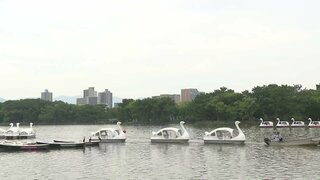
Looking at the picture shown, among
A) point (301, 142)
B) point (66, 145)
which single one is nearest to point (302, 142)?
point (301, 142)

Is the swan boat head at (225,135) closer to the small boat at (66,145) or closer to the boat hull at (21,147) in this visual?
the small boat at (66,145)

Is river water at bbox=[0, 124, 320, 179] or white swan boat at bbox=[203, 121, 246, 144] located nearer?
river water at bbox=[0, 124, 320, 179]

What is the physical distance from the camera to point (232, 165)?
41.7 meters

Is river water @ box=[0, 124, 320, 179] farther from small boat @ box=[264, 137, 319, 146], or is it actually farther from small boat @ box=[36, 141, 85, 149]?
small boat @ box=[264, 137, 319, 146]

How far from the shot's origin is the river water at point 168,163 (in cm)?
3666

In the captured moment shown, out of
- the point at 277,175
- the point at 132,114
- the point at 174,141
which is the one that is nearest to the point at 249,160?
the point at 277,175

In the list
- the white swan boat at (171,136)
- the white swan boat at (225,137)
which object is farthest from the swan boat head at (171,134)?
the white swan boat at (225,137)

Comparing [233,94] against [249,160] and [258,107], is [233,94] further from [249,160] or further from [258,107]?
[249,160]

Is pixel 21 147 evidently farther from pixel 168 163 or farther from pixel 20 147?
pixel 168 163

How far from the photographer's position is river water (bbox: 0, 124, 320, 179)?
36.7 meters

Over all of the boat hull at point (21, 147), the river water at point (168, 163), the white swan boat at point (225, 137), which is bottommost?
the river water at point (168, 163)

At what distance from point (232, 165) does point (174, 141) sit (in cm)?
2704

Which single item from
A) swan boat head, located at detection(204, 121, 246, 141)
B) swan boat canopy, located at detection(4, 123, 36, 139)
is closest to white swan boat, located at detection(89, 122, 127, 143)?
swan boat head, located at detection(204, 121, 246, 141)

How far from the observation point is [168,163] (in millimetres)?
44219
